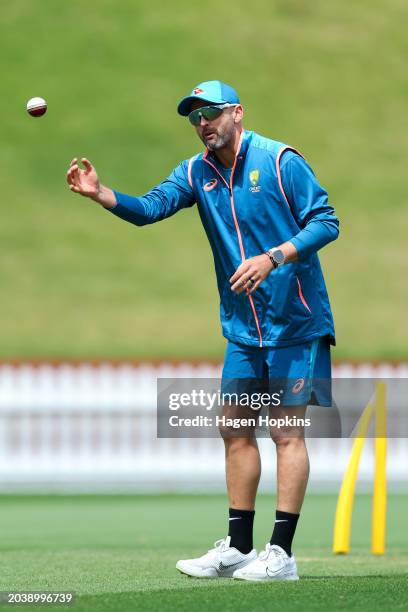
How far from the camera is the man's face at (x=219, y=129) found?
6305mm

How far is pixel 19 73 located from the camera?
36.8 metres

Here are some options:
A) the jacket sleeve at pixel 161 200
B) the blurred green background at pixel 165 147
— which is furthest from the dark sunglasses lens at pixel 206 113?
the blurred green background at pixel 165 147

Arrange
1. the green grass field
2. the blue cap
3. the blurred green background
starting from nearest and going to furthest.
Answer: the green grass field
the blue cap
the blurred green background

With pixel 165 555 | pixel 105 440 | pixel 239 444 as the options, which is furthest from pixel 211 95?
pixel 105 440

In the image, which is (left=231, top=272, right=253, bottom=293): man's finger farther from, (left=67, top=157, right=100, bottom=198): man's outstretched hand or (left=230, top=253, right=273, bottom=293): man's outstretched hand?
(left=67, top=157, right=100, bottom=198): man's outstretched hand

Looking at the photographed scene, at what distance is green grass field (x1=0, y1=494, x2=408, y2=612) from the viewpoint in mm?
5312

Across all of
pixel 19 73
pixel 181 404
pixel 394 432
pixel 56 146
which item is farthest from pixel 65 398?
pixel 19 73

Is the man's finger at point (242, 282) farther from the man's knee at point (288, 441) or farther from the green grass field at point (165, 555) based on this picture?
the green grass field at point (165, 555)

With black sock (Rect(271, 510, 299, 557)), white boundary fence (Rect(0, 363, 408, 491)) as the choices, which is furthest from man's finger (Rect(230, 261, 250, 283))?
white boundary fence (Rect(0, 363, 408, 491))

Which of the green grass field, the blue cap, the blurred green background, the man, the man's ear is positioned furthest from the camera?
the blurred green background

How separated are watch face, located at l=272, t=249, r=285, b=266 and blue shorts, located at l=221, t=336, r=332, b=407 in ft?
1.58

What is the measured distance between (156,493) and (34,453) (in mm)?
1651

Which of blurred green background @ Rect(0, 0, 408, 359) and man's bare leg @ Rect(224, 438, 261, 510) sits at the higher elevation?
blurred green background @ Rect(0, 0, 408, 359)

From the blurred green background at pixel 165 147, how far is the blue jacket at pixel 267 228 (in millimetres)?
19647
